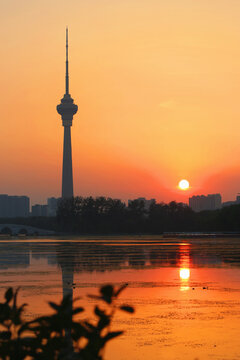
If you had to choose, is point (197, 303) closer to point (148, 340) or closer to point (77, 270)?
point (148, 340)

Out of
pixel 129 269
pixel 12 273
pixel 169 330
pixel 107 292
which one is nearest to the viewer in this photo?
pixel 107 292

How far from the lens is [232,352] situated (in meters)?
21.6

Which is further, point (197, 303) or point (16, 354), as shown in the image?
point (197, 303)

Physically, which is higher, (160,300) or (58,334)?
(58,334)

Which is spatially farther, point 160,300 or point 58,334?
point 160,300

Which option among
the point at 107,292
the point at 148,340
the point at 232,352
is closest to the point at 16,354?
the point at 107,292

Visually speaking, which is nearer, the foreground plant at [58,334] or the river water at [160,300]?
the foreground plant at [58,334]

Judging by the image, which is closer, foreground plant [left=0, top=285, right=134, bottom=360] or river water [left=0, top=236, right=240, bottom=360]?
foreground plant [left=0, top=285, right=134, bottom=360]

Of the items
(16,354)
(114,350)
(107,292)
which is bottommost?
(114,350)

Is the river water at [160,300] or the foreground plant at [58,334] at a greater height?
the foreground plant at [58,334]

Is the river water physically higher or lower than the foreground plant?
lower

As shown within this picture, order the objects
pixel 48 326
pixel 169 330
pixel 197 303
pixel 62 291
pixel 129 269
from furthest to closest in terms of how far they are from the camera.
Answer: pixel 129 269 < pixel 62 291 < pixel 197 303 < pixel 169 330 < pixel 48 326

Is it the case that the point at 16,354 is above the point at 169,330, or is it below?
above

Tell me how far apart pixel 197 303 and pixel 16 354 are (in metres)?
28.0
